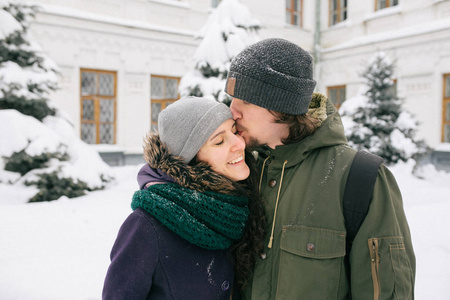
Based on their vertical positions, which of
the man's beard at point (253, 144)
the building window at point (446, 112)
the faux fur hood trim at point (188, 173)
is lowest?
the faux fur hood trim at point (188, 173)

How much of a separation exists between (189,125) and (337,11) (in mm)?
13668

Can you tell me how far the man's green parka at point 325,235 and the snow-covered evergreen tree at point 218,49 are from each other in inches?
198

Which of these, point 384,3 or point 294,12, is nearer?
point 384,3

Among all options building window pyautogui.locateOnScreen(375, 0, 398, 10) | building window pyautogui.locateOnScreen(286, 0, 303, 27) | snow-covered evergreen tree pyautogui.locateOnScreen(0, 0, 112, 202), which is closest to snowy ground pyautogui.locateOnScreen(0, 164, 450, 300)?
snow-covered evergreen tree pyautogui.locateOnScreen(0, 0, 112, 202)

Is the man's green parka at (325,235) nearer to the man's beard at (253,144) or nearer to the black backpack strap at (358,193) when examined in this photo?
the black backpack strap at (358,193)

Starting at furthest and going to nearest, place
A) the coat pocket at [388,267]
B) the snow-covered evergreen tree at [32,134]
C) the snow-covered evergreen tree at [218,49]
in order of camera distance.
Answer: the snow-covered evergreen tree at [218,49], the snow-covered evergreen tree at [32,134], the coat pocket at [388,267]

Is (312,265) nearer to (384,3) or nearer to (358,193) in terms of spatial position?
(358,193)

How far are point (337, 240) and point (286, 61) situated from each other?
2.43 ft

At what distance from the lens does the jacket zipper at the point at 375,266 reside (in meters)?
1.20

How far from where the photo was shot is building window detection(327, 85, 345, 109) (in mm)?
12711

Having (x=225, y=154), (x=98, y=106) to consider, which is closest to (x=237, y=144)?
(x=225, y=154)

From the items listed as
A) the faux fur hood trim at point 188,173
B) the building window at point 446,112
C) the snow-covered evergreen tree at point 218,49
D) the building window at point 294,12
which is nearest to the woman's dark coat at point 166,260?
the faux fur hood trim at point 188,173

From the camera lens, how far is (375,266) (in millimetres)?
1197

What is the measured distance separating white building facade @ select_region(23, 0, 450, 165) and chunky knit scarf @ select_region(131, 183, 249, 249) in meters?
8.74
